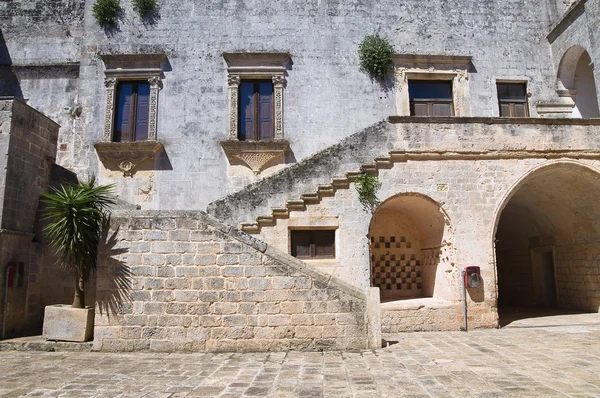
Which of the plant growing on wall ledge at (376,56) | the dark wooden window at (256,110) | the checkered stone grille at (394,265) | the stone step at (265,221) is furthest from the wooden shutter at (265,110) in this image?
the checkered stone grille at (394,265)

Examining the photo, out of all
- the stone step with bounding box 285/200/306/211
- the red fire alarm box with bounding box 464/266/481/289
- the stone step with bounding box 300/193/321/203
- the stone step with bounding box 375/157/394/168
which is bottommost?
the red fire alarm box with bounding box 464/266/481/289

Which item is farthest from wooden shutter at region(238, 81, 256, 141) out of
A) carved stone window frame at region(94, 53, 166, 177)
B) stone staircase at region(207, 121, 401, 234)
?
stone staircase at region(207, 121, 401, 234)

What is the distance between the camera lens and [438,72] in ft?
46.9

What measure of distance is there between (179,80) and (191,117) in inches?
49.6

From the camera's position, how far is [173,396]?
5039 mm

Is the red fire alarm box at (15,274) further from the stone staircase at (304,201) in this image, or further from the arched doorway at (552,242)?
the arched doorway at (552,242)

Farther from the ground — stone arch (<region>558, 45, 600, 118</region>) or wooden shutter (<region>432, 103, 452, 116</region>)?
stone arch (<region>558, 45, 600, 118</region>)

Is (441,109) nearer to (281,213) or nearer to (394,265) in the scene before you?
(394,265)

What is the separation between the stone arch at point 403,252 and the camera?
11209 millimetres

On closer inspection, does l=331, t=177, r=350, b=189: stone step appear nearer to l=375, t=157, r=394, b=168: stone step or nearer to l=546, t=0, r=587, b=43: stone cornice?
l=375, t=157, r=394, b=168: stone step

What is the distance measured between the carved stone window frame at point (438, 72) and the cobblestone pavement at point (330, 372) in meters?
8.34

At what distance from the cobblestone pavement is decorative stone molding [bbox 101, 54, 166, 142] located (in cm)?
839

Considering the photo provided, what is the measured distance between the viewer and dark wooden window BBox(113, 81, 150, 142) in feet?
45.2

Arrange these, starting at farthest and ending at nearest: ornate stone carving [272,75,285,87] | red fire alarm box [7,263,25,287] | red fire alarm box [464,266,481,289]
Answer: ornate stone carving [272,75,285,87] → red fire alarm box [464,266,481,289] → red fire alarm box [7,263,25,287]
